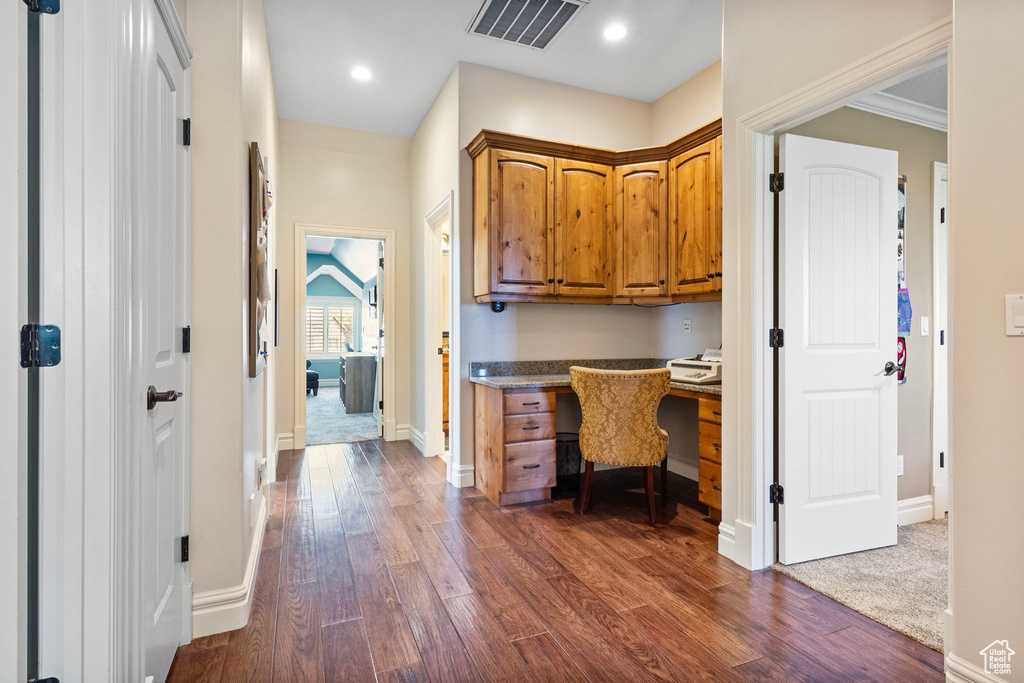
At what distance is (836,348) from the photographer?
96.2 inches

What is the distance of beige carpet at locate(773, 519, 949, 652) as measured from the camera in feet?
6.31

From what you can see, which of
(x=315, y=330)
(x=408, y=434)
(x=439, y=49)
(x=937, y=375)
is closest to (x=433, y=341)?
(x=408, y=434)

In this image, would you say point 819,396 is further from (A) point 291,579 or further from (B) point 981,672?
(A) point 291,579

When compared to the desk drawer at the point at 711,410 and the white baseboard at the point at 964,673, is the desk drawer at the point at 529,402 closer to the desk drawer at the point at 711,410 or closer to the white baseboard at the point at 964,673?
the desk drawer at the point at 711,410

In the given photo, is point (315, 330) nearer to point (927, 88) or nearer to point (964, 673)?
point (927, 88)

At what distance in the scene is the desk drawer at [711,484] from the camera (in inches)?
113

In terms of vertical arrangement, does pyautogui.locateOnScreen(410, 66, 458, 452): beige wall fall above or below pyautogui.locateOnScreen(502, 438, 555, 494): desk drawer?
above

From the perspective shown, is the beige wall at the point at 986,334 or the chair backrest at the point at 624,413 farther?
the chair backrest at the point at 624,413

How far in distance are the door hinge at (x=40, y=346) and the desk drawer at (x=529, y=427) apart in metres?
2.37

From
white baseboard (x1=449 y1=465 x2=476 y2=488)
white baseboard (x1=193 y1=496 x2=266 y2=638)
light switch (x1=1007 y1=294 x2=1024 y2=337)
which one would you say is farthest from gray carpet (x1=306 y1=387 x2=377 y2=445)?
light switch (x1=1007 y1=294 x2=1024 y2=337)

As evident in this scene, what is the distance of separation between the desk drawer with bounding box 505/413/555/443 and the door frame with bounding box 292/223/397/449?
214 cm

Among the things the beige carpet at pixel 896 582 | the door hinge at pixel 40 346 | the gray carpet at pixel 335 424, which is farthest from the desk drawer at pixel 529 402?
the gray carpet at pixel 335 424

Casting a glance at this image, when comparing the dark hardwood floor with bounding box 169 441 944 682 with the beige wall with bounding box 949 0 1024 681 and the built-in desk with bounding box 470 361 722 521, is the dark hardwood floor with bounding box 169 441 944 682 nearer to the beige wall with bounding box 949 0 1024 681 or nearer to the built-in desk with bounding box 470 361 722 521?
the built-in desk with bounding box 470 361 722 521

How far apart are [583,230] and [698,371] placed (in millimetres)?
1255
